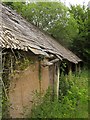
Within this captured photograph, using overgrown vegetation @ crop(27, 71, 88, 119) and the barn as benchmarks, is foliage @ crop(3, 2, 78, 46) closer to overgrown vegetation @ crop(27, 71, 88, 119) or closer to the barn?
overgrown vegetation @ crop(27, 71, 88, 119)

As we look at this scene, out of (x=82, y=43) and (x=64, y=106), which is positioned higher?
(x=82, y=43)

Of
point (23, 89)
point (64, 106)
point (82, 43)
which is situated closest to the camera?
point (23, 89)

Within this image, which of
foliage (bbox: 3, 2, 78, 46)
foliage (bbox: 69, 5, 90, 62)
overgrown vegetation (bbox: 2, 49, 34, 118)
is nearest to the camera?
overgrown vegetation (bbox: 2, 49, 34, 118)

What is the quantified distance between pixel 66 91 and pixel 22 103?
10.8 ft

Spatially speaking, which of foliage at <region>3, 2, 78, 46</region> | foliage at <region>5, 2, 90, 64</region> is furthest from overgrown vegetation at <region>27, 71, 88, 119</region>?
foliage at <region>3, 2, 78, 46</region>

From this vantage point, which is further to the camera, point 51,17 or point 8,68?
point 51,17

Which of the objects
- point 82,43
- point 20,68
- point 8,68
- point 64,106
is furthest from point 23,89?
point 82,43

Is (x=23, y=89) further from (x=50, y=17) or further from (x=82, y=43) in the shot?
(x=82, y=43)

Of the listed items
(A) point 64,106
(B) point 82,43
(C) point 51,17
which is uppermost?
(C) point 51,17

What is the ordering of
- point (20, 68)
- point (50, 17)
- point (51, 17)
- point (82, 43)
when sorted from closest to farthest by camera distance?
point (20, 68) → point (51, 17) → point (50, 17) → point (82, 43)

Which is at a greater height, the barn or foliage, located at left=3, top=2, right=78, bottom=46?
foliage, located at left=3, top=2, right=78, bottom=46

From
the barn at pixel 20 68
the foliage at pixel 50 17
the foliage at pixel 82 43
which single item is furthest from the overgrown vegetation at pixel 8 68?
the foliage at pixel 82 43

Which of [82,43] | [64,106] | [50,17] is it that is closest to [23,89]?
[64,106]

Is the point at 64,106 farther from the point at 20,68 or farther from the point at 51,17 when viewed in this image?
the point at 51,17
